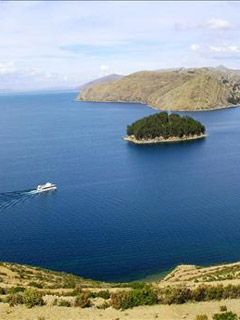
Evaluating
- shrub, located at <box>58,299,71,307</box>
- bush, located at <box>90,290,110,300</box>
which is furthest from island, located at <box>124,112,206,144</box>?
shrub, located at <box>58,299,71,307</box>

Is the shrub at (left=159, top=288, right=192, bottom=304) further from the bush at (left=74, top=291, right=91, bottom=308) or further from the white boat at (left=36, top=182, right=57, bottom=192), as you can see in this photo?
the white boat at (left=36, top=182, right=57, bottom=192)

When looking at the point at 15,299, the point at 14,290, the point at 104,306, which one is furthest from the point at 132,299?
the point at 14,290

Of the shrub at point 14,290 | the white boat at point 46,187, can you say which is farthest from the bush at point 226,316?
the white boat at point 46,187

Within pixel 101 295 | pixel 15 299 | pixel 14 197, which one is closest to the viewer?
pixel 15 299

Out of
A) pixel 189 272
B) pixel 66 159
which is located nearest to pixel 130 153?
pixel 66 159

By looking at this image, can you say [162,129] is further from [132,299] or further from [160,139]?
[132,299]

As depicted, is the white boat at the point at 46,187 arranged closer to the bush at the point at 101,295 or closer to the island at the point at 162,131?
the island at the point at 162,131
